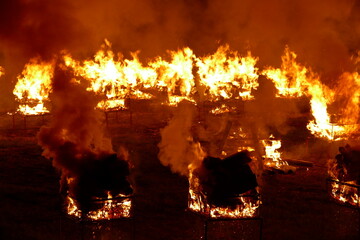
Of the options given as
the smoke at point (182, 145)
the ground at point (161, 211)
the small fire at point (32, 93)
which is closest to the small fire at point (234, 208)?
the ground at point (161, 211)

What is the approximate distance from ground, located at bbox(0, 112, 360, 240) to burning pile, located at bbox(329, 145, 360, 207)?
0.34 metres

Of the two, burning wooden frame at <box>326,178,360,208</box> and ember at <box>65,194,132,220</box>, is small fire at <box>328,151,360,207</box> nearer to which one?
burning wooden frame at <box>326,178,360,208</box>

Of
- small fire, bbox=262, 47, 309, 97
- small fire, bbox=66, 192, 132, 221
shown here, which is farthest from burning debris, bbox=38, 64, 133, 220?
small fire, bbox=262, 47, 309, 97

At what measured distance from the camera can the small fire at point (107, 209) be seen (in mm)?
6211

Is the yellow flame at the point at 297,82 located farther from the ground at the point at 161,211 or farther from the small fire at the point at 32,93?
the small fire at the point at 32,93

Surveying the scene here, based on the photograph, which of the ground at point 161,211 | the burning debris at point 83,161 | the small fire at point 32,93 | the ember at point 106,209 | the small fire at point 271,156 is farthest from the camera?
the small fire at point 32,93

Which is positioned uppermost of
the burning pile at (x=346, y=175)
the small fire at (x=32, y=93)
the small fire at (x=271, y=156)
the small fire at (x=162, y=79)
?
the small fire at (x=162, y=79)

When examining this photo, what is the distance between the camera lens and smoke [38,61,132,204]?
21.3 feet

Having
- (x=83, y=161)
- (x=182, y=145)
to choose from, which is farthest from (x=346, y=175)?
(x=83, y=161)

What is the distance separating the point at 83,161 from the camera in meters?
6.75

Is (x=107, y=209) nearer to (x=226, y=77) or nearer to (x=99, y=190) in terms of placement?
(x=99, y=190)

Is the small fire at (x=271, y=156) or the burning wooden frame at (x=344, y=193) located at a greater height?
the small fire at (x=271, y=156)

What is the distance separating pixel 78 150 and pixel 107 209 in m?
1.16

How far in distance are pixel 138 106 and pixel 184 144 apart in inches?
617
